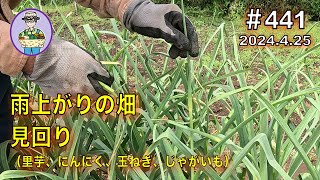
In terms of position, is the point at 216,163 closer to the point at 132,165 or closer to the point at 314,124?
the point at 132,165

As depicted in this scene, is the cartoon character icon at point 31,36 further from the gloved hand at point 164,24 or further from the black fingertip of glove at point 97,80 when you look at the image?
the gloved hand at point 164,24

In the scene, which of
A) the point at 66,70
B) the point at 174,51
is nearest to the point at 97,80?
the point at 66,70

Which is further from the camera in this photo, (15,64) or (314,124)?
(314,124)

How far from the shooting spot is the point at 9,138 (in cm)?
156

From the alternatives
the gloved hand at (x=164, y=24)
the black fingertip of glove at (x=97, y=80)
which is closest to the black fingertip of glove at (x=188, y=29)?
the gloved hand at (x=164, y=24)

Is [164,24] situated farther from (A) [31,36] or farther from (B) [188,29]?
(A) [31,36]

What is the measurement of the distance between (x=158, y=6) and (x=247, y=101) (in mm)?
311

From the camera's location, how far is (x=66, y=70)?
45.8 inches

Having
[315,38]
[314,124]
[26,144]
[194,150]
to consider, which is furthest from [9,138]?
[315,38]

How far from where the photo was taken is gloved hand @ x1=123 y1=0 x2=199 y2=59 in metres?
1.39

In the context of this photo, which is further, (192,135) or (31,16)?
(192,135)

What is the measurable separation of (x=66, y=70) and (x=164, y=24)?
329 mm

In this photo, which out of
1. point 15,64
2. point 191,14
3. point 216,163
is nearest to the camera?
point 15,64

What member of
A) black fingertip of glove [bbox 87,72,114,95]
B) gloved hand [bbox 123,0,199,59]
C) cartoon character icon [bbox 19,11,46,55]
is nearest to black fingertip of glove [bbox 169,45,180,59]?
gloved hand [bbox 123,0,199,59]
